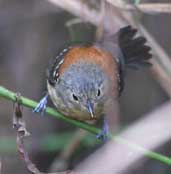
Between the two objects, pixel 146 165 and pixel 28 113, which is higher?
pixel 28 113

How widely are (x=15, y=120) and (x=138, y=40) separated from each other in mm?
1400

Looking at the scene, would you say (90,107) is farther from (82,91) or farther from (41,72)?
(41,72)

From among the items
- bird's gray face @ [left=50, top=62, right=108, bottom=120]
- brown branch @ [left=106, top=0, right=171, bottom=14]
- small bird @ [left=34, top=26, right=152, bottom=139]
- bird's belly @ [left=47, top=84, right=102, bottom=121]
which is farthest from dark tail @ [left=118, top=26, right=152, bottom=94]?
bird's belly @ [left=47, top=84, right=102, bottom=121]

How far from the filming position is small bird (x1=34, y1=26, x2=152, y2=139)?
302 cm

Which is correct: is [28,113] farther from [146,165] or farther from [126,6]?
[126,6]

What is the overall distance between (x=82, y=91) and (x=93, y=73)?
19cm

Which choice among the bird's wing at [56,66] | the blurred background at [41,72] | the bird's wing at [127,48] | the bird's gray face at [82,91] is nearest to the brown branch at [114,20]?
the bird's wing at [127,48]

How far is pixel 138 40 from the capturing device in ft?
11.6

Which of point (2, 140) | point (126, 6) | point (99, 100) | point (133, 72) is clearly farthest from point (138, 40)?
point (2, 140)

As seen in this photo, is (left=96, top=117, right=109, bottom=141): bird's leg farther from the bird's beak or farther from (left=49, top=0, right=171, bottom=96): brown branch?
(left=49, top=0, right=171, bottom=96): brown branch

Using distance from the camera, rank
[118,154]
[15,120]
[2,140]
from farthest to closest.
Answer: [2,140], [15,120], [118,154]

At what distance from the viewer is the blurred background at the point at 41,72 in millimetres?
4227

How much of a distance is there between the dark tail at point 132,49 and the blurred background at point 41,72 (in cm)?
48

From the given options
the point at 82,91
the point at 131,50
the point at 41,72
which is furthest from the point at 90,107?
the point at 41,72
